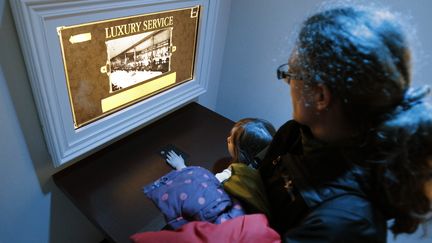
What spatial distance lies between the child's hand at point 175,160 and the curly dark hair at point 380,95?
1.91ft

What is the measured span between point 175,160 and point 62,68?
18.1 inches

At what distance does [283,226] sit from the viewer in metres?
0.66

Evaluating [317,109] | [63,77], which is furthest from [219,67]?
[317,109]

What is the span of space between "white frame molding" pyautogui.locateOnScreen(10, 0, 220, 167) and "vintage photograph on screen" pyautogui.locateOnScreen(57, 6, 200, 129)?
0.08 ft

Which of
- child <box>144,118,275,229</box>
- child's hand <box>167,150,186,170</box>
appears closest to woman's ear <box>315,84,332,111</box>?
child <box>144,118,275,229</box>

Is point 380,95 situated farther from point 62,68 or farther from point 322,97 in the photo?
point 62,68

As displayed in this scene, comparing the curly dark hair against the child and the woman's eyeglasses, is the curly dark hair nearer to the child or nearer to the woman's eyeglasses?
the woman's eyeglasses

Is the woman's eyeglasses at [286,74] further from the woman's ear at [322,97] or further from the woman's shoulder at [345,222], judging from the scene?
the woman's shoulder at [345,222]

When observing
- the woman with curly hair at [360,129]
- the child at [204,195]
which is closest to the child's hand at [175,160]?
the child at [204,195]

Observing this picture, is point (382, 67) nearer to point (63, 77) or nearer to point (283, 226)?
point (283, 226)

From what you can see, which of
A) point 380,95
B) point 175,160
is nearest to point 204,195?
point 175,160

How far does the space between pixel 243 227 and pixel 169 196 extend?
253 mm

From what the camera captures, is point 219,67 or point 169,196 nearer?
point 169,196

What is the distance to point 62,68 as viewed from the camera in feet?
2.46
